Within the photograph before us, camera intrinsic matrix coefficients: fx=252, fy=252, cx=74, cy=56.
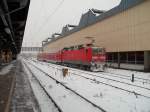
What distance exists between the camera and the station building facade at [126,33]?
29078mm

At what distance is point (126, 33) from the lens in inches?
1292

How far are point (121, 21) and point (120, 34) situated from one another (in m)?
1.76

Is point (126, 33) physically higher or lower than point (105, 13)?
lower

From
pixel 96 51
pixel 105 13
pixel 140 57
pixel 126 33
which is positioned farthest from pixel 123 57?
pixel 105 13

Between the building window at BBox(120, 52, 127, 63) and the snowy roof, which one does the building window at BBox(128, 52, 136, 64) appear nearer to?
the building window at BBox(120, 52, 127, 63)

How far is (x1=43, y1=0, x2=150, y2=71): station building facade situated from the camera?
29078mm

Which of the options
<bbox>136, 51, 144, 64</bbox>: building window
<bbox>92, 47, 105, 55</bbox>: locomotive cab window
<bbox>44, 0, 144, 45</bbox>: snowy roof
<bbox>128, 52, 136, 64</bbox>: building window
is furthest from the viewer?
<bbox>128, 52, 136, 64</bbox>: building window

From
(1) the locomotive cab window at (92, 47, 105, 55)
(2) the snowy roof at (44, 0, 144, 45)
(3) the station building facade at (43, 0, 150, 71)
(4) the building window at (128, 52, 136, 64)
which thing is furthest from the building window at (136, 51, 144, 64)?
(2) the snowy roof at (44, 0, 144, 45)

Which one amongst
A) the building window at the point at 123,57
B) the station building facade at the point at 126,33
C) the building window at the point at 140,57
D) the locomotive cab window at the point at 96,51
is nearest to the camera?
the station building facade at the point at 126,33

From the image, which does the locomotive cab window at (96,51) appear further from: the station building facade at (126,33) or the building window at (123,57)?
the building window at (123,57)

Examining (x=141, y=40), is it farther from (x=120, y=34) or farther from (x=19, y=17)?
(x=19, y=17)

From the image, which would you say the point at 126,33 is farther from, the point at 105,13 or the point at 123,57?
the point at 105,13

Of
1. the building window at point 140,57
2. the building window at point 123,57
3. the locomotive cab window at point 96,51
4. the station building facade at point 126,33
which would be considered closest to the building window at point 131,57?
the station building facade at point 126,33

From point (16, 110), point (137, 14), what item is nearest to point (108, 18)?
point (137, 14)
